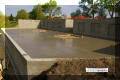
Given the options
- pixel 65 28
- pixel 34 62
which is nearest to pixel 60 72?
pixel 34 62

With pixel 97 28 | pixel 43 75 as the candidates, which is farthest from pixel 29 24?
pixel 43 75

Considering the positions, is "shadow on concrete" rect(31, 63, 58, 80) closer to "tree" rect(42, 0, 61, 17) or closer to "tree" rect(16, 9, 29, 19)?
"tree" rect(42, 0, 61, 17)

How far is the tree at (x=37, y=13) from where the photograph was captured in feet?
258

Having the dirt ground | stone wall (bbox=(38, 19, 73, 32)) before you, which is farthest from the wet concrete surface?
stone wall (bbox=(38, 19, 73, 32))

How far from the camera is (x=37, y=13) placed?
79.1m

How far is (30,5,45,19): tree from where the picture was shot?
7864 cm

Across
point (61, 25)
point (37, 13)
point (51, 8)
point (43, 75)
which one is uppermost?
point (51, 8)

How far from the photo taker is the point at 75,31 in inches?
1460

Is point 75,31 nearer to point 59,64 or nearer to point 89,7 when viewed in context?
point 59,64

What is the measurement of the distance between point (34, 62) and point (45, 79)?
2.95 ft

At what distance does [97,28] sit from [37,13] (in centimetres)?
5129

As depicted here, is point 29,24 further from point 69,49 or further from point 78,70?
point 78,70

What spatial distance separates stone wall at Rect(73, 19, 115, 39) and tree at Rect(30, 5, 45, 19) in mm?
42737

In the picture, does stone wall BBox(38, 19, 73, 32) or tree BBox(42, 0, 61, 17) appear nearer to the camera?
stone wall BBox(38, 19, 73, 32)
